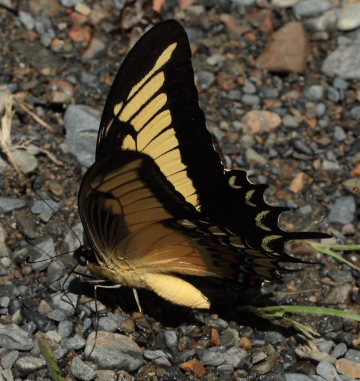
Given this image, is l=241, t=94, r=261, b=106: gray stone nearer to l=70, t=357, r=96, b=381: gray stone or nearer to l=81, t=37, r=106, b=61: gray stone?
l=81, t=37, r=106, b=61: gray stone

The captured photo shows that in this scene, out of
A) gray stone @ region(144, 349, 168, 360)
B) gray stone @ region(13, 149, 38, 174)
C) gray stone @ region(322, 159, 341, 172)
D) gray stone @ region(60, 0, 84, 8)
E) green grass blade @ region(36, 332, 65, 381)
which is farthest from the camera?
gray stone @ region(60, 0, 84, 8)

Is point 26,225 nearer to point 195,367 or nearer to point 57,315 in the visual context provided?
point 57,315

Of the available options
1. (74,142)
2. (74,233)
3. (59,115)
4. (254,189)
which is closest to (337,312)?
(254,189)

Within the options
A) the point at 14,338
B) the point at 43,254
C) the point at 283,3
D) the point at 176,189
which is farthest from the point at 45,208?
the point at 283,3

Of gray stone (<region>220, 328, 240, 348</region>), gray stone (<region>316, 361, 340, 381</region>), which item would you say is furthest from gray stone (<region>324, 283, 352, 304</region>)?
gray stone (<region>220, 328, 240, 348</region>)

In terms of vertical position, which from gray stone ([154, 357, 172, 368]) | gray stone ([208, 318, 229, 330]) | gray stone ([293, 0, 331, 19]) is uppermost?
gray stone ([293, 0, 331, 19])

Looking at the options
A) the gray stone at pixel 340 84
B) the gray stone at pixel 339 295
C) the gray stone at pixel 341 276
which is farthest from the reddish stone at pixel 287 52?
the gray stone at pixel 339 295

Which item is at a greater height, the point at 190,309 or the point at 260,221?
the point at 260,221
